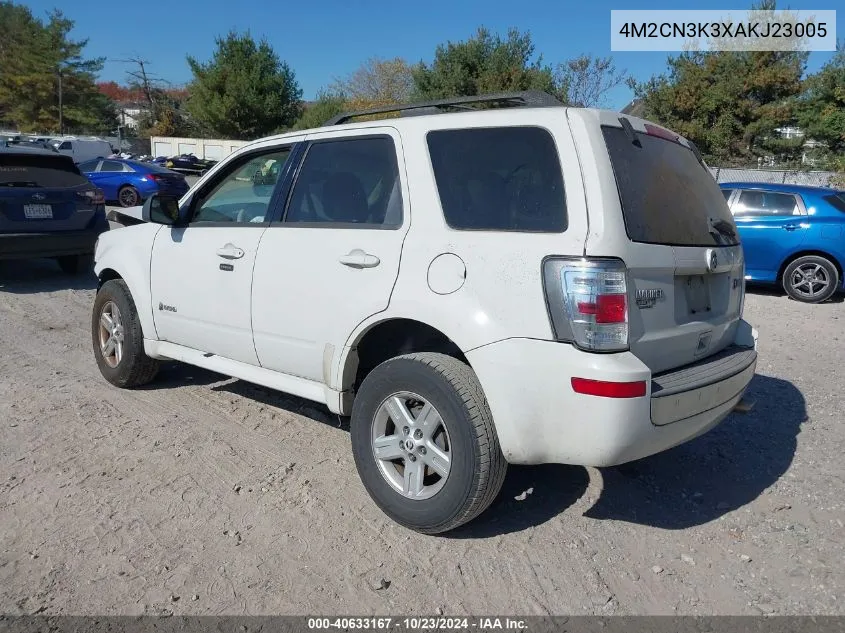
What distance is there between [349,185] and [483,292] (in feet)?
3.91

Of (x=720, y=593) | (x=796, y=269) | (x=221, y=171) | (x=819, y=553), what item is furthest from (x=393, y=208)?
(x=796, y=269)

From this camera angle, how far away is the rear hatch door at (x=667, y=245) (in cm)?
282

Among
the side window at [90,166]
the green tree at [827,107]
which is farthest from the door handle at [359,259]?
the green tree at [827,107]

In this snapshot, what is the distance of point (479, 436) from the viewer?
290cm

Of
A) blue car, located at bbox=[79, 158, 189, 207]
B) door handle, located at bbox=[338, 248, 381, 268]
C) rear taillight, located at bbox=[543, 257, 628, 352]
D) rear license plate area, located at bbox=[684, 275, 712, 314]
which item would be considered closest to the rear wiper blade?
rear license plate area, located at bbox=[684, 275, 712, 314]

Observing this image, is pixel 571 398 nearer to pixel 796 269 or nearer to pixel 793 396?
pixel 793 396

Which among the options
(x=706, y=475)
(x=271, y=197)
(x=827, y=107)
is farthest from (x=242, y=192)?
(x=827, y=107)

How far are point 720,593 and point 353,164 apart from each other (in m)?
2.70

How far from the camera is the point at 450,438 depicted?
2998mm

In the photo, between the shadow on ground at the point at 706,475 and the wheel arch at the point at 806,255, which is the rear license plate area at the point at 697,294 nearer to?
the shadow on ground at the point at 706,475

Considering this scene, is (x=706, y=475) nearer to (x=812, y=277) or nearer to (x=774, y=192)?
(x=812, y=277)

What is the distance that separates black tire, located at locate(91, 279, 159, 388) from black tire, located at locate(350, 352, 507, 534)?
233 cm

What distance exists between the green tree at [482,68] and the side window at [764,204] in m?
25.3

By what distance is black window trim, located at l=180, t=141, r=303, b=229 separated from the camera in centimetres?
398
